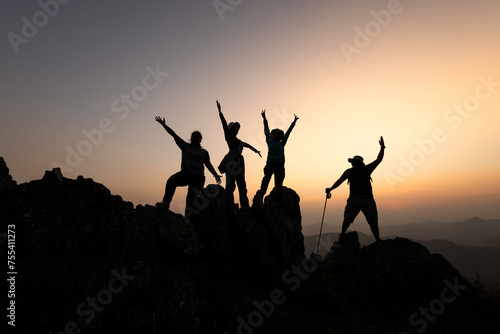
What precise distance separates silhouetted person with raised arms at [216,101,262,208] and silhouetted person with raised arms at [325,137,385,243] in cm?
468

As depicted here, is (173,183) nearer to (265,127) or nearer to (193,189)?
(193,189)

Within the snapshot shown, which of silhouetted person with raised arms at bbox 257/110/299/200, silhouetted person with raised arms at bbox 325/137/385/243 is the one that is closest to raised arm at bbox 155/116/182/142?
silhouetted person with raised arms at bbox 257/110/299/200

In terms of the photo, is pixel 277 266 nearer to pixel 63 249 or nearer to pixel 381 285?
pixel 381 285

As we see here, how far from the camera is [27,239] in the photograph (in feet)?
23.5

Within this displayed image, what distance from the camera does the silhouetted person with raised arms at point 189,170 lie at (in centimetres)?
1006

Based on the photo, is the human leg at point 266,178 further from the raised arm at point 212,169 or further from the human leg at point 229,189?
the raised arm at point 212,169

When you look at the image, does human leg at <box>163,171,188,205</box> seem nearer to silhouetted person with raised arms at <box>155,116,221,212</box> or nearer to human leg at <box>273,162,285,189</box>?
silhouetted person with raised arms at <box>155,116,221,212</box>

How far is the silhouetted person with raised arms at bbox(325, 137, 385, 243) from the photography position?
1098 centimetres

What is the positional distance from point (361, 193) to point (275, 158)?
4.35m

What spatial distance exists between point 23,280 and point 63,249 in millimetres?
1105

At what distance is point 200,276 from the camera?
8.48m

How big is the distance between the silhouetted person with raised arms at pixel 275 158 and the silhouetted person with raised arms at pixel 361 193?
3.25 meters

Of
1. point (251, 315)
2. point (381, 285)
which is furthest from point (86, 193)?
point (381, 285)

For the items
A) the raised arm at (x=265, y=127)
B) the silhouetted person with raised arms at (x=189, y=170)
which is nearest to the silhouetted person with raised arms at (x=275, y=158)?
the raised arm at (x=265, y=127)
